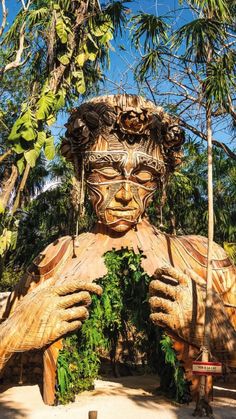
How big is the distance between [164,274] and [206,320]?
0.92 metres

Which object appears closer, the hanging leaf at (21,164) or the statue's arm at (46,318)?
the statue's arm at (46,318)

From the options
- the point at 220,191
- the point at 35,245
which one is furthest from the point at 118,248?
the point at 220,191

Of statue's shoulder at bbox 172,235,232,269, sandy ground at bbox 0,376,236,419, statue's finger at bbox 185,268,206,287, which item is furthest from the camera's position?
statue's shoulder at bbox 172,235,232,269

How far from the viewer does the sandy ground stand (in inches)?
256

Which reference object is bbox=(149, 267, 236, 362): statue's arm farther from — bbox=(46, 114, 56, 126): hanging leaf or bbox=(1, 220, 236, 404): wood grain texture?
bbox=(46, 114, 56, 126): hanging leaf

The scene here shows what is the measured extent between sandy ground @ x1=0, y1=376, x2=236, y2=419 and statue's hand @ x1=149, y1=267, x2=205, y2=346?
1.00 metres

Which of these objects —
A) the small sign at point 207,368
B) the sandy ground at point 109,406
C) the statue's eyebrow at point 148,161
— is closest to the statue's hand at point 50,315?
the sandy ground at point 109,406

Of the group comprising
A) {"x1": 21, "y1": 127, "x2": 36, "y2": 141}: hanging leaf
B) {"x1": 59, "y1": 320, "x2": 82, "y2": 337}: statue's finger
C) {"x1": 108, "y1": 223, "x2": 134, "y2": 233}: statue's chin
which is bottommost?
{"x1": 59, "y1": 320, "x2": 82, "y2": 337}: statue's finger

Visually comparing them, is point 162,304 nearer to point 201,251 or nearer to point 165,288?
point 165,288

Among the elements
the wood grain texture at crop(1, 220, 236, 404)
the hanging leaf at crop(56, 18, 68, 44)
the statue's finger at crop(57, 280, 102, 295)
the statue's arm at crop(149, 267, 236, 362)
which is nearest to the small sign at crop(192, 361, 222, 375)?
the statue's arm at crop(149, 267, 236, 362)

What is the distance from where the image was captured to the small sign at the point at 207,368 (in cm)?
587

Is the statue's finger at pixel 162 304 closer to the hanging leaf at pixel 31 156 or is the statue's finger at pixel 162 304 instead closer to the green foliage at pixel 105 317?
the green foliage at pixel 105 317

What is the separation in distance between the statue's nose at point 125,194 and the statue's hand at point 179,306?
1691 mm

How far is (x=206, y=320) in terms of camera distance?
20.9 feet
